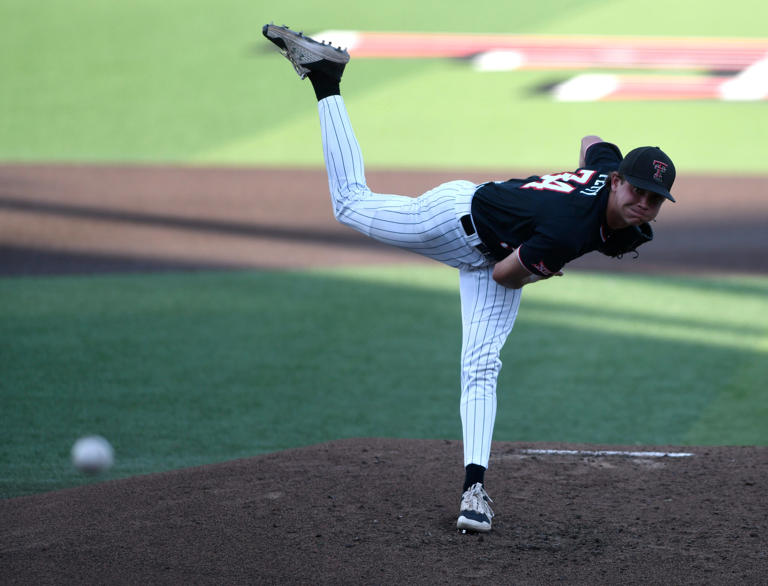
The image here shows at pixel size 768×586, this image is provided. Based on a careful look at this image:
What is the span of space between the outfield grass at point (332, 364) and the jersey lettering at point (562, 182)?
7.53ft

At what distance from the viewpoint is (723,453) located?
4.88 metres

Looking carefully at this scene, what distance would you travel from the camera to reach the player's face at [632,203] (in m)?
3.49

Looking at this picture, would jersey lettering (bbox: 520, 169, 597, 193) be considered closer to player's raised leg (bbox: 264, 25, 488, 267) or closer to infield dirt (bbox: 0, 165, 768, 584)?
player's raised leg (bbox: 264, 25, 488, 267)

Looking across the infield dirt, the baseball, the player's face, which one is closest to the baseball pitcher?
the player's face

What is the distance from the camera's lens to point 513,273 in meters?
3.66

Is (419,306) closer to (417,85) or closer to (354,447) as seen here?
(354,447)

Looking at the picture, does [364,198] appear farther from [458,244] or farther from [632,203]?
[632,203]

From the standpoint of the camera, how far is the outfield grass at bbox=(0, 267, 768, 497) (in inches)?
223

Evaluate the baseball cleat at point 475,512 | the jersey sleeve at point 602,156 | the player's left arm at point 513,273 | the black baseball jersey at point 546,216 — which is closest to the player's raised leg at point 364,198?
the black baseball jersey at point 546,216

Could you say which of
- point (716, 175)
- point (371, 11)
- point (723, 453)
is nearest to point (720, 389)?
point (723, 453)

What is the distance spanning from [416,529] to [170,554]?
3.05 feet

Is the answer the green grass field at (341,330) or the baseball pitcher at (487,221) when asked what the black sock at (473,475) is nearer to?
the baseball pitcher at (487,221)

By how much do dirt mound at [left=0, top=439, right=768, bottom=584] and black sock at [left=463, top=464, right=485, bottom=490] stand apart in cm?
20

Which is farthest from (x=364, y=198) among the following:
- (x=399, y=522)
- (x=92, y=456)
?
(x=92, y=456)
